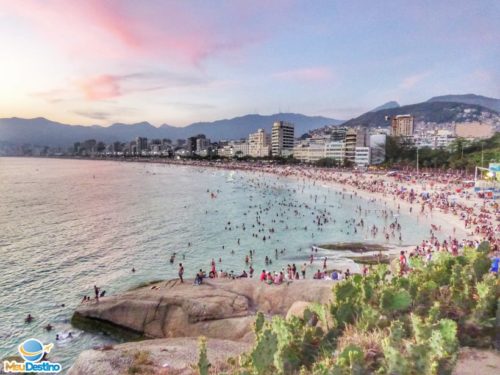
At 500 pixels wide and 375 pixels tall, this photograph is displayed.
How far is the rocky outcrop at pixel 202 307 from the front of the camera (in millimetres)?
17438

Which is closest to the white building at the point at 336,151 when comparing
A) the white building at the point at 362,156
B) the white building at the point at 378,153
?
the white building at the point at 362,156

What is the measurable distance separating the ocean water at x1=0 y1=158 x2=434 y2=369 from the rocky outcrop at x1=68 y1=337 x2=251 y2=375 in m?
5.81

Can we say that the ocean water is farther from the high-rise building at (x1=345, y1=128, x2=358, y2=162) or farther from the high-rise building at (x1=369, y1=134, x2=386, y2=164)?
the high-rise building at (x1=345, y1=128, x2=358, y2=162)

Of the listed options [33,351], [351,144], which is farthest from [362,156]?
[33,351]

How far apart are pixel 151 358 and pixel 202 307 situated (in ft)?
18.5

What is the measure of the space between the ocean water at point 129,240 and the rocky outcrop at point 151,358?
5.81m

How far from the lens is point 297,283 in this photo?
19.8m

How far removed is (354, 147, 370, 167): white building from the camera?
14468cm

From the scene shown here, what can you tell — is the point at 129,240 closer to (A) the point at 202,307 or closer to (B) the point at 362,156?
(A) the point at 202,307

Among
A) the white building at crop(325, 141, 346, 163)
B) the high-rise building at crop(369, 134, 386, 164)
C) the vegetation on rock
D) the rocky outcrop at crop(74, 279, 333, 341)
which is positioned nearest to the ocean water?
the rocky outcrop at crop(74, 279, 333, 341)

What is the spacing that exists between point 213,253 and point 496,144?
106 meters

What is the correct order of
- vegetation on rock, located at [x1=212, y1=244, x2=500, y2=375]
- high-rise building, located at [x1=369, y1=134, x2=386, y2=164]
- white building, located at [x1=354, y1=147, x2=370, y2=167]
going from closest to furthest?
vegetation on rock, located at [x1=212, y1=244, x2=500, y2=375], white building, located at [x1=354, y1=147, x2=370, y2=167], high-rise building, located at [x1=369, y1=134, x2=386, y2=164]

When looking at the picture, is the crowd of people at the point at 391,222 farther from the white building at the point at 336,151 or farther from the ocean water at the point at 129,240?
the white building at the point at 336,151

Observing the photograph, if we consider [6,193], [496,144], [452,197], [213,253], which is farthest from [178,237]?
[496,144]
